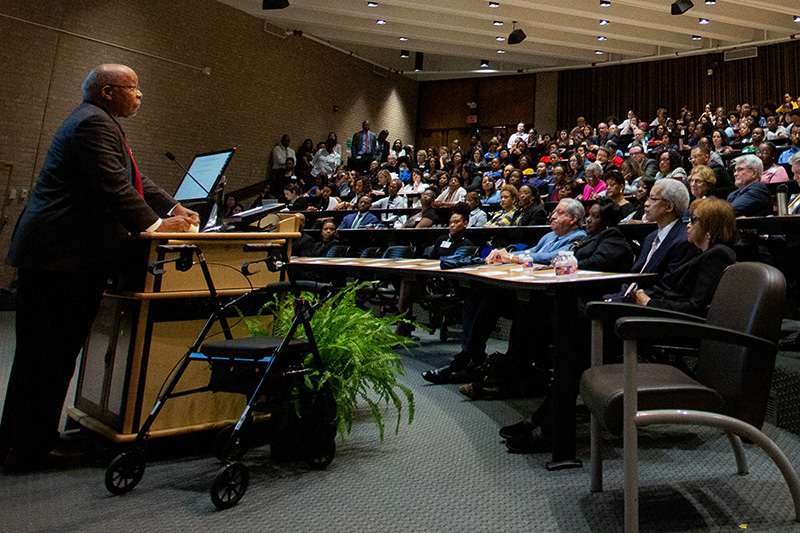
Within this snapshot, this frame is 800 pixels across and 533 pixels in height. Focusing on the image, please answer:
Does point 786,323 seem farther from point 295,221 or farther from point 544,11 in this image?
point 544,11

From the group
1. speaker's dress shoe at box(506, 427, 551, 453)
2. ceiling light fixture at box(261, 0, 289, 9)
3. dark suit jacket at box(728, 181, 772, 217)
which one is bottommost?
speaker's dress shoe at box(506, 427, 551, 453)

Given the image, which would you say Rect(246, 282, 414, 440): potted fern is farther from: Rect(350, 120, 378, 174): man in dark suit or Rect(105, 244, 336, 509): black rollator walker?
Rect(350, 120, 378, 174): man in dark suit

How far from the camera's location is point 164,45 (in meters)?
9.36

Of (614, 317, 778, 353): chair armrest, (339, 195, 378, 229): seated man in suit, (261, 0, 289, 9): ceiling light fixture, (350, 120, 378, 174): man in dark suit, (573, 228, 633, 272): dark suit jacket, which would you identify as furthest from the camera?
(350, 120, 378, 174): man in dark suit

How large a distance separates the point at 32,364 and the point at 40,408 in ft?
0.51

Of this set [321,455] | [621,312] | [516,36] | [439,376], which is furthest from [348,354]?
[516,36]

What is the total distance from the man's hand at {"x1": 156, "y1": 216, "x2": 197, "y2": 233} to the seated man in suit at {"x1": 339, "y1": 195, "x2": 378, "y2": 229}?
4.59 m

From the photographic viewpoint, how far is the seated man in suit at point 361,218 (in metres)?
6.92

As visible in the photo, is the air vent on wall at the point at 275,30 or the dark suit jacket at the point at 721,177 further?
the air vent on wall at the point at 275,30

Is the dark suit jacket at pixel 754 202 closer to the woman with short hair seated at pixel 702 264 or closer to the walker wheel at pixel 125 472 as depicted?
the woman with short hair seated at pixel 702 264

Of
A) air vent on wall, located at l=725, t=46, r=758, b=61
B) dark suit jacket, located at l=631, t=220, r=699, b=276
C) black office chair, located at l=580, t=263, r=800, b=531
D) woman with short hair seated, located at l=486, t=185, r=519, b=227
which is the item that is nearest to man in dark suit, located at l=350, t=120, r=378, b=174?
woman with short hair seated, located at l=486, t=185, r=519, b=227

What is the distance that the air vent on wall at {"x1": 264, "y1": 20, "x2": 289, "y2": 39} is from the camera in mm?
10976

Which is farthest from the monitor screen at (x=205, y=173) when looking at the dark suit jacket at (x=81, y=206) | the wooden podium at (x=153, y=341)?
the dark suit jacket at (x=81, y=206)

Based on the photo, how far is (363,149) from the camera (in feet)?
40.5
